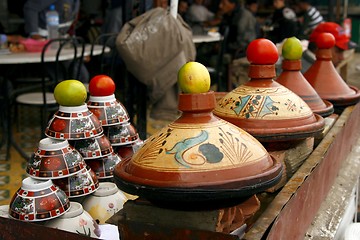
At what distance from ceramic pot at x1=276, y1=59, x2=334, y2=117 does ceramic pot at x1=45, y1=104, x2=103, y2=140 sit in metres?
0.92

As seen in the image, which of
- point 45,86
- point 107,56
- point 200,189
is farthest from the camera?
point 107,56

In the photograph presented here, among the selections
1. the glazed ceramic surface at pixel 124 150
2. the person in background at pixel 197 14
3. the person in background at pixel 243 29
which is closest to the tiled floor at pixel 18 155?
the glazed ceramic surface at pixel 124 150

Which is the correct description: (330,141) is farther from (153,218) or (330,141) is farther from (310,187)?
(153,218)

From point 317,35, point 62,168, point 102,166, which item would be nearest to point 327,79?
point 317,35

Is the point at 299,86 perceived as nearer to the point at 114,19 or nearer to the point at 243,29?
the point at 114,19

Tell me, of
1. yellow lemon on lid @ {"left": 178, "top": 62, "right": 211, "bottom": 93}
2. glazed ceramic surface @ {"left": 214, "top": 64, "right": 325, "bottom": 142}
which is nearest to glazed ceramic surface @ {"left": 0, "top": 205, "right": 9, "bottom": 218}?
yellow lemon on lid @ {"left": 178, "top": 62, "right": 211, "bottom": 93}

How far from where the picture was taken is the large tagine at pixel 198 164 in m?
1.33

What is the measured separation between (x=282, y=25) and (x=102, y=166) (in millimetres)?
8111

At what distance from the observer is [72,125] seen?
1.78m

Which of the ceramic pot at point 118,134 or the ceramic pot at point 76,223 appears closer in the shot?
the ceramic pot at point 76,223

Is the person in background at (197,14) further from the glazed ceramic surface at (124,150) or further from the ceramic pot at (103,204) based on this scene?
the ceramic pot at (103,204)

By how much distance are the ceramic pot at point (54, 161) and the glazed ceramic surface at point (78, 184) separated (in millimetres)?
34

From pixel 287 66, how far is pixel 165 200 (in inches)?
47.1

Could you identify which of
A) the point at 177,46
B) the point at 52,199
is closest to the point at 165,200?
the point at 52,199
